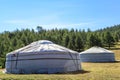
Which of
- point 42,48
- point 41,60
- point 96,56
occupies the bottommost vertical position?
point 41,60

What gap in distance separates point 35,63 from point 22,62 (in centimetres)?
101

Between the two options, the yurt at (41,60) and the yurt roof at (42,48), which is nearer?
the yurt at (41,60)

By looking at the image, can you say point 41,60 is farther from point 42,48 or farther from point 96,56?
point 96,56

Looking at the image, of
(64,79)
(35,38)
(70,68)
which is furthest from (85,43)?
(64,79)

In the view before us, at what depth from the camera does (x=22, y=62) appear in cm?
2383

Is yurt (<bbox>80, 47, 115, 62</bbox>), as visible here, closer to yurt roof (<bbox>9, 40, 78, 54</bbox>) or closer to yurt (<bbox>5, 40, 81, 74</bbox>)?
yurt roof (<bbox>9, 40, 78, 54</bbox>)

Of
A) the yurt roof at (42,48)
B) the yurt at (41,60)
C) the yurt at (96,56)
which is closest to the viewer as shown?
the yurt at (41,60)

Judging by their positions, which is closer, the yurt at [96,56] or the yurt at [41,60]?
the yurt at [41,60]

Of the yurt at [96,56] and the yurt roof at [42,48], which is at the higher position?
the yurt roof at [42,48]

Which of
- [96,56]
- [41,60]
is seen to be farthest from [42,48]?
[96,56]

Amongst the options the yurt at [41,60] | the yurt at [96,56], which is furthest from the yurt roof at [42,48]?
the yurt at [96,56]

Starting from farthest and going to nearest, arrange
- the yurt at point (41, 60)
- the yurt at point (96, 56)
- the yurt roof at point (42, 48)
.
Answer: the yurt at point (96, 56)
the yurt roof at point (42, 48)
the yurt at point (41, 60)

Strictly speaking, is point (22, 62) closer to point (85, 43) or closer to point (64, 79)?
point (64, 79)

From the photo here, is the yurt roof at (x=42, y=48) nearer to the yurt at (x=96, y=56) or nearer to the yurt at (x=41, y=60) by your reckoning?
the yurt at (x=41, y=60)
